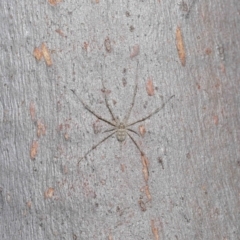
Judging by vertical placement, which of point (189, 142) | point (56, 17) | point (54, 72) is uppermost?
point (56, 17)

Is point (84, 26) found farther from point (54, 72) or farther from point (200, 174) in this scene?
point (200, 174)

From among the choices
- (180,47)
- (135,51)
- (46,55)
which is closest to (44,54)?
(46,55)

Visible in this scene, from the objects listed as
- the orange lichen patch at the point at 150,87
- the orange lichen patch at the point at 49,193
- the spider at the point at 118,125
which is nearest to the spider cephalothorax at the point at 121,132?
the spider at the point at 118,125

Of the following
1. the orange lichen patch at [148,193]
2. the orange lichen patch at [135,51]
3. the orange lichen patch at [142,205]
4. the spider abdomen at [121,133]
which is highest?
the orange lichen patch at [135,51]

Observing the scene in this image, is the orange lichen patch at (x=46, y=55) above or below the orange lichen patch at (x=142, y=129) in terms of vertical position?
above

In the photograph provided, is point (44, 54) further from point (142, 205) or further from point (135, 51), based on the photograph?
point (142, 205)

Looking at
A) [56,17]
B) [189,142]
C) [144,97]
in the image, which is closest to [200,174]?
[189,142]

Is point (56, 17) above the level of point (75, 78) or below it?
→ above

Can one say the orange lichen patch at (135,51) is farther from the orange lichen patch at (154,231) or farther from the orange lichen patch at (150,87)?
the orange lichen patch at (154,231)
